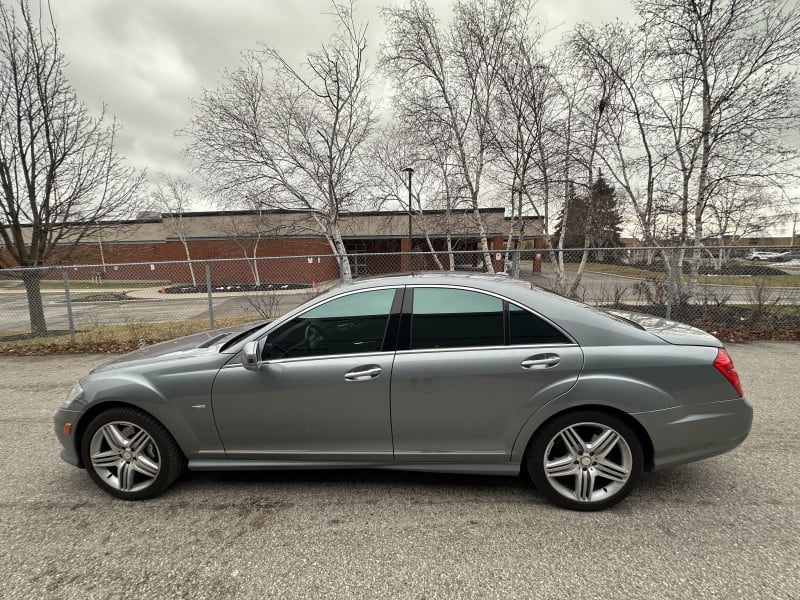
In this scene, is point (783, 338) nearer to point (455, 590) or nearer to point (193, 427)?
point (455, 590)

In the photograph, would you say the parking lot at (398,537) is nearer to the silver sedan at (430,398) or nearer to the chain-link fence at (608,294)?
the silver sedan at (430,398)

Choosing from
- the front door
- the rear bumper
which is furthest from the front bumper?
the rear bumper

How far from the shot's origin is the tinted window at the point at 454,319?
2324 mm

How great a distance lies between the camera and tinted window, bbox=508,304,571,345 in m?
2.25

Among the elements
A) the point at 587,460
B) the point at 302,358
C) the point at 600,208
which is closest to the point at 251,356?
the point at 302,358

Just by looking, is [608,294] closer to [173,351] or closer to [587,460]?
[587,460]

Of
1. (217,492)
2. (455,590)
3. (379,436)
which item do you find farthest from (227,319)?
(455,590)

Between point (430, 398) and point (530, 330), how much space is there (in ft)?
2.61

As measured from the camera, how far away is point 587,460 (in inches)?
87.0

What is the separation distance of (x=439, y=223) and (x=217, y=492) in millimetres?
11771

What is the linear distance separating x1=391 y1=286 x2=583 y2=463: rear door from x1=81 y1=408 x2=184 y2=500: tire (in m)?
1.62

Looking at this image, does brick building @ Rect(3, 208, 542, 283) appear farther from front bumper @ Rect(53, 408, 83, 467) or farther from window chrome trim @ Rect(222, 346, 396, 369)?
front bumper @ Rect(53, 408, 83, 467)

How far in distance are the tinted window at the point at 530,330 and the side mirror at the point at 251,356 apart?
1.68 metres

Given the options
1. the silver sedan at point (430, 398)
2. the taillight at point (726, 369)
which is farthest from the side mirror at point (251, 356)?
the taillight at point (726, 369)
